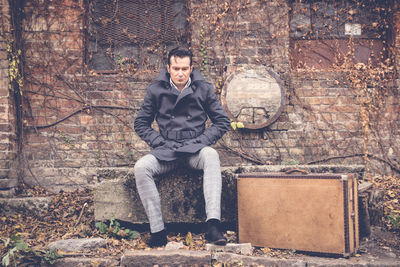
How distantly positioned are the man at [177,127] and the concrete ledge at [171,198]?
0.19m

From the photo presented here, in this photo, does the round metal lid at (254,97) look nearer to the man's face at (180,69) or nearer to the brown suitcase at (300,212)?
the man's face at (180,69)

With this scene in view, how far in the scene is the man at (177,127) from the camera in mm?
2850

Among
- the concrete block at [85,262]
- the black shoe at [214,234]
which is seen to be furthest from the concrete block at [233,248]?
the concrete block at [85,262]

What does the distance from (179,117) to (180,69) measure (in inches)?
15.6

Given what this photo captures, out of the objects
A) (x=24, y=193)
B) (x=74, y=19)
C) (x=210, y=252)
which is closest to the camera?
(x=210, y=252)

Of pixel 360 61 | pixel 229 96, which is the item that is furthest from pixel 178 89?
pixel 360 61

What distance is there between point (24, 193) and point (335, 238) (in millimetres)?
3398

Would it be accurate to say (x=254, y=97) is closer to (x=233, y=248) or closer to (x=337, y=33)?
(x=337, y=33)

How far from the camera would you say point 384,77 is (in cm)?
455

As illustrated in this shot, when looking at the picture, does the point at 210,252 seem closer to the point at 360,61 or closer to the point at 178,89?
the point at 178,89

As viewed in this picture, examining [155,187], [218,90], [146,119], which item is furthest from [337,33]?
[155,187]

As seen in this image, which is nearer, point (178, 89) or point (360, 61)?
point (178, 89)

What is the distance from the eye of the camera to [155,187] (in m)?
2.88


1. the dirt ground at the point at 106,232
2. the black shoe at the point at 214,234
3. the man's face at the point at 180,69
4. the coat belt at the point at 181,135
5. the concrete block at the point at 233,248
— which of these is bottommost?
the dirt ground at the point at 106,232
